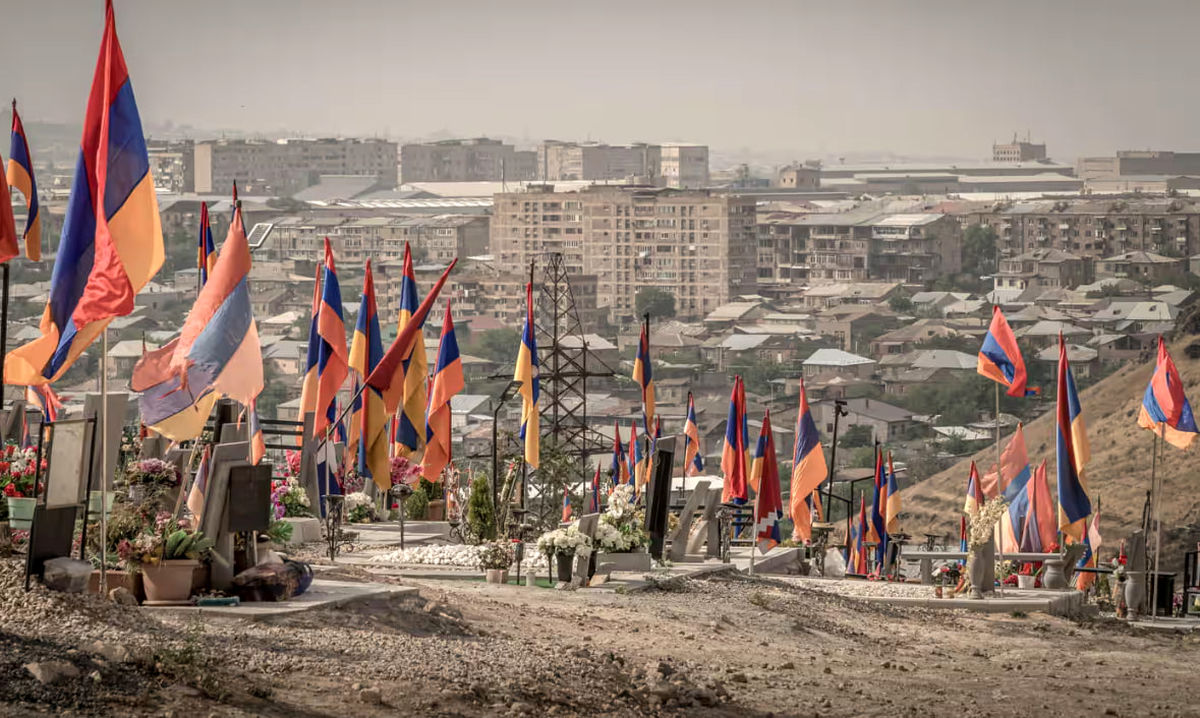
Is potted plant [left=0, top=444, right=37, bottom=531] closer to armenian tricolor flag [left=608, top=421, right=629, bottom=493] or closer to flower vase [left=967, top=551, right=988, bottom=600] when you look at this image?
flower vase [left=967, top=551, right=988, bottom=600]

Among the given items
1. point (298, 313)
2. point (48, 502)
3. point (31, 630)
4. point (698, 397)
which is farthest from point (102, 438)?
point (298, 313)

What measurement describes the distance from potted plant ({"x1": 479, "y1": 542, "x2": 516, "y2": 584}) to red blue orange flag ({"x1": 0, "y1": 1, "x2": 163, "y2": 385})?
192 inches

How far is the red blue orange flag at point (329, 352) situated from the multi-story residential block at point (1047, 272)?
165928 mm

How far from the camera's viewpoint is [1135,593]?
62.4 ft

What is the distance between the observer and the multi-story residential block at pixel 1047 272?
605 feet

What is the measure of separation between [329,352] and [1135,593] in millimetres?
7340

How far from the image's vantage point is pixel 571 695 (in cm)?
1074

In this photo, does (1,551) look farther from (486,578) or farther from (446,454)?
(446,454)

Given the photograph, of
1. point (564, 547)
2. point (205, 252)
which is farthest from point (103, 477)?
point (205, 252)

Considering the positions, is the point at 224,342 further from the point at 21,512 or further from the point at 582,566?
the point at 582,566

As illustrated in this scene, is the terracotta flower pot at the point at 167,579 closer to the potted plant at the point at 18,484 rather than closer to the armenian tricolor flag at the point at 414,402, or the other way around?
the potted plant at the point at 18,484

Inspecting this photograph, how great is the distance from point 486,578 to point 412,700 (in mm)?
6376

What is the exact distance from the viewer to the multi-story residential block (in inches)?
7264

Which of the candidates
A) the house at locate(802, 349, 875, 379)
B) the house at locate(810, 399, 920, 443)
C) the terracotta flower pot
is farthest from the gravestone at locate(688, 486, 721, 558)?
the house at locate(802, 349, 875, 379)
